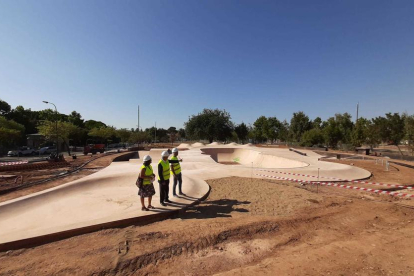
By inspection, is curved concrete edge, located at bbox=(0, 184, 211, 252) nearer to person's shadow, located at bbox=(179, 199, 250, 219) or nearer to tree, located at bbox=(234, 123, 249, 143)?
person's shadow, located at bbox=(179, 199, 250, 219)

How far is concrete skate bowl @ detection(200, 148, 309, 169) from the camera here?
22.7 m

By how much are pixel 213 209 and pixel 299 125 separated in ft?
189

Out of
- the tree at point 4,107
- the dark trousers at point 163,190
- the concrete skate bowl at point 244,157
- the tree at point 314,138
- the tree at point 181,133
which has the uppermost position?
the tree at point 4,107

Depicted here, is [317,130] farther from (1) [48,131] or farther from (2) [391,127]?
(1) [48,131]

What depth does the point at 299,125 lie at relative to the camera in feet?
188

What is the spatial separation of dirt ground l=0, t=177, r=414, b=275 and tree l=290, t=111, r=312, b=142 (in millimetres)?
54404

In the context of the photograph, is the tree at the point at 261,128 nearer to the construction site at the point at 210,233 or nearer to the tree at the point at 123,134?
the tree at the point at 123,134

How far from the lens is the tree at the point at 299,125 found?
186 ft

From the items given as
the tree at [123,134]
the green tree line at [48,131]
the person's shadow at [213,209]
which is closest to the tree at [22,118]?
the green tree line at [48,131]

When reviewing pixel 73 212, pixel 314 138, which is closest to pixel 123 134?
pixel 314 138

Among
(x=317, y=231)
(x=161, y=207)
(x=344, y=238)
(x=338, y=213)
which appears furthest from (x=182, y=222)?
(x=338, y=213)

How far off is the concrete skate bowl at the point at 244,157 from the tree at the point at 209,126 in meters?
17.7

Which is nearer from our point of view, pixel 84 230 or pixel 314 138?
pixel 84 230

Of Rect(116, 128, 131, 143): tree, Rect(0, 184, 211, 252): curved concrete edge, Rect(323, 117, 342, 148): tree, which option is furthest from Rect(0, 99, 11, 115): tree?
Rect(323, 117, 342, 148): tree
